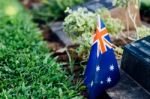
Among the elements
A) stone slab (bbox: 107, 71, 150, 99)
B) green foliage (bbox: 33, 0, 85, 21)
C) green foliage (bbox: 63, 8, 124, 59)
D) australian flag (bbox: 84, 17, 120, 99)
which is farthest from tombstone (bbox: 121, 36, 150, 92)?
green foliage (bbox: 33, 0, 85, 21)

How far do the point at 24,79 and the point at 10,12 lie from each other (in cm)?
313

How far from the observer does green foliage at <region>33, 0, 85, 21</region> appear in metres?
6.49

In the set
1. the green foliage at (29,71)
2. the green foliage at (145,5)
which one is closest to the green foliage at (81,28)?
the green foliage at (29,71)

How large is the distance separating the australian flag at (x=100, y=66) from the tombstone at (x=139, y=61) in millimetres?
164

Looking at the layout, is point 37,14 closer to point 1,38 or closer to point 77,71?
point 1,38

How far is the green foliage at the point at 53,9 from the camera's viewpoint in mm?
6487

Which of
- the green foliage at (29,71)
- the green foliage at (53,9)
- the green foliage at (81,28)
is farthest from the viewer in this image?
the green foliage at (53,9)

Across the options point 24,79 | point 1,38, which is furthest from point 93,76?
point 1,38

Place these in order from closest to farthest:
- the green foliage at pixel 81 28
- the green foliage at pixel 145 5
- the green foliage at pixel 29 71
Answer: the green foliage at pixel 29 71
the green foliage at pixel 81 28
the green foliage at pixel 145 5

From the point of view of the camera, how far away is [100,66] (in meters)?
3.84

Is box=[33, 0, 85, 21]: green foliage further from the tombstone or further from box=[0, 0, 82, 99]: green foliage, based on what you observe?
the tombstone

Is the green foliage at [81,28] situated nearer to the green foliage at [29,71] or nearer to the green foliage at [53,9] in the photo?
the green foliage at [29,71]

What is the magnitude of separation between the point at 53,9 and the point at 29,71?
9.44 ft

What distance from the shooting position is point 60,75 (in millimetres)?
4062
